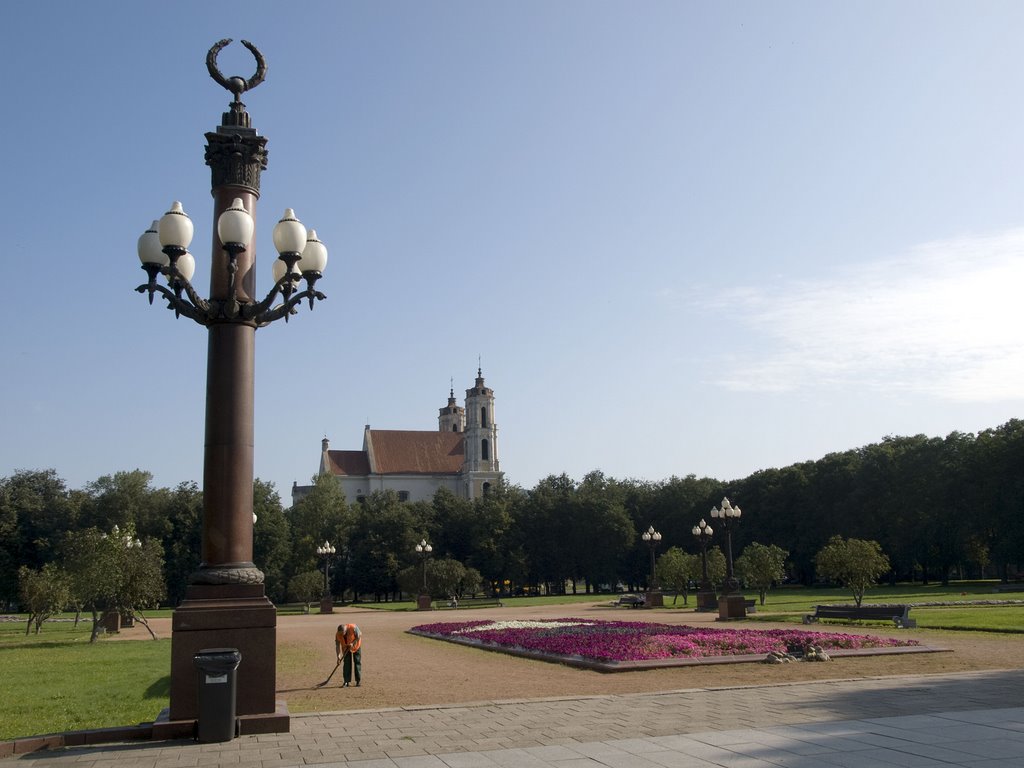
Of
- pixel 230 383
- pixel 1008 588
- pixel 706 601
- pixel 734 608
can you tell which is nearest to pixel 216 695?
pixel 230 383

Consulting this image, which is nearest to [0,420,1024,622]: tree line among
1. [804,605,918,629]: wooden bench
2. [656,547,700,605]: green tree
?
[656,547,700,605]: green tree

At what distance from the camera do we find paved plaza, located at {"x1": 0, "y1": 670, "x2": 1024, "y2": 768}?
27.2ft

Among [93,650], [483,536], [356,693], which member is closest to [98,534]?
[93,650]

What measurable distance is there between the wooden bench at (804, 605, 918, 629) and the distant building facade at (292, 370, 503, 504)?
83.7 meters

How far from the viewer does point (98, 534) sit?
104 feet

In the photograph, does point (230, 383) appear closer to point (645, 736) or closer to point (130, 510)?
point (645, 736)

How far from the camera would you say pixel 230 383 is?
11211mm

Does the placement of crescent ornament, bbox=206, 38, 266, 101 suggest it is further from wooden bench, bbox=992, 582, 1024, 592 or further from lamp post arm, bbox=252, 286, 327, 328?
wooden bench, bbox=992, 582, 1024, 592

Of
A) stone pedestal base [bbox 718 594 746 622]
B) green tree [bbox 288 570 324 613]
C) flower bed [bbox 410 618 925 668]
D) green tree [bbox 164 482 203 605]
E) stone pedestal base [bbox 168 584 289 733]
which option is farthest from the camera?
green tree [bbox 164 482 203 605]

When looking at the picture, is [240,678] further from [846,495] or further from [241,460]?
[846,495]

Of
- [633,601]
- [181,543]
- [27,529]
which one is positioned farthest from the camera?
[27,529]

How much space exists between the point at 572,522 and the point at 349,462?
156 feet

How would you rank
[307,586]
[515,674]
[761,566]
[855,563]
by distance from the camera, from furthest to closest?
[307,586]
[761,566]
[855,563]
[515,674]

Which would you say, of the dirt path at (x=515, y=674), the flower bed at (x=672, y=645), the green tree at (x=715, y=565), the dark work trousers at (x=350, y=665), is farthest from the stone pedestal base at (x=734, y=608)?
the dark work trousers at (x=350, y=665)
